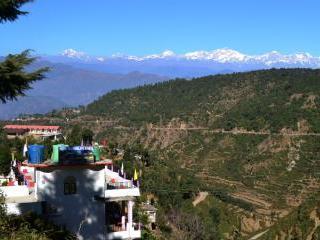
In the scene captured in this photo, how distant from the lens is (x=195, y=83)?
11212 cm

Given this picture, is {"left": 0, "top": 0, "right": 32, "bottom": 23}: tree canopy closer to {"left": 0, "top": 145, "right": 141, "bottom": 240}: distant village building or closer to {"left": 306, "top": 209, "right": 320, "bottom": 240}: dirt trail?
{"left": 0, "top": 145, "right": 141, "bottom": 240}: distant village building

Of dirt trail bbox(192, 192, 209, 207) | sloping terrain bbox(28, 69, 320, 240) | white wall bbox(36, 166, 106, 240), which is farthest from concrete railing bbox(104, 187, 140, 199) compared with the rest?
dirt trail bbox(192, 192, 209, 207)

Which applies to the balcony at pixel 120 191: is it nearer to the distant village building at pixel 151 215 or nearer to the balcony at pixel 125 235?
the balcony at pixel 125 235

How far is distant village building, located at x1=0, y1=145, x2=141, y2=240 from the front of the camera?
16453mm

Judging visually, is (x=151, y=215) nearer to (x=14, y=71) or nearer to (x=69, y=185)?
(x=69, y=185)

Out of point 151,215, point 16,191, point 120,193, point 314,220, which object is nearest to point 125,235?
point 120,193

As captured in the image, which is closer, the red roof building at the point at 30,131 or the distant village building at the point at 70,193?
the distant village building at the point at 70,193

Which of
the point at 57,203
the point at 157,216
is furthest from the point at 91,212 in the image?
the point at 157,216

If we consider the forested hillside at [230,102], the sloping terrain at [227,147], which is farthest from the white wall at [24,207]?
the forested hillside at [230,102]

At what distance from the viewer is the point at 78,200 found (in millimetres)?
16953

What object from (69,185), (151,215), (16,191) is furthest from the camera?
(151,215)

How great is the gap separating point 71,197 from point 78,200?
0.87 ft

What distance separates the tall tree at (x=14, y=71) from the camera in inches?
308

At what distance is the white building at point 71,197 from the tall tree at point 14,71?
8.38 m
